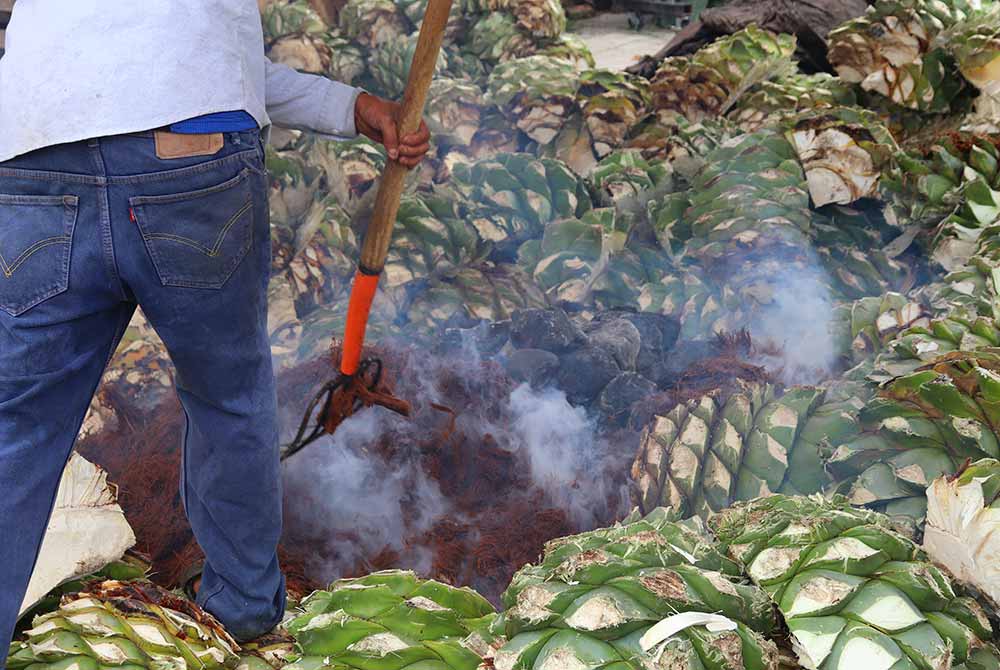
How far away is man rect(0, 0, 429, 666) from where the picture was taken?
3.84 feet

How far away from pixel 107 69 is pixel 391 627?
2.80 feet

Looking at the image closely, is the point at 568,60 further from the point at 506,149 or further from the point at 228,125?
the point at 228,125

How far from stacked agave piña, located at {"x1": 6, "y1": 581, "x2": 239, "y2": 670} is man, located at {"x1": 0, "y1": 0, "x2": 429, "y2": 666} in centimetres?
7

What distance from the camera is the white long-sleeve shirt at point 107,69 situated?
1.16 metres

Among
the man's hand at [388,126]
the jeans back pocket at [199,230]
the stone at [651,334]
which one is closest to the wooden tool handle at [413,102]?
the man's hand at [388,126]

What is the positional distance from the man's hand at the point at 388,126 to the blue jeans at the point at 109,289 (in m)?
0.40

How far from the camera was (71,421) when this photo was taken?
128 centimetres

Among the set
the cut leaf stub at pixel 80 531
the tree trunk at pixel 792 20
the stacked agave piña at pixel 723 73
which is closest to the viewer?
the cut leaf stub at pixel 80 531

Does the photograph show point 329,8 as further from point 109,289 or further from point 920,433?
point 920,433

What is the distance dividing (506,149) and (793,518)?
158 cm

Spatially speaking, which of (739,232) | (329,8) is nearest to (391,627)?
(739,232)

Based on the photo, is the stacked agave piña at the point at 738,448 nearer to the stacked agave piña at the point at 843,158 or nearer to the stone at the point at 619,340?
the stone at the point at 619,340

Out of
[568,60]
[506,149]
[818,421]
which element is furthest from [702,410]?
[568,60]

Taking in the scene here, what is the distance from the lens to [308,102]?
5.32 ft
